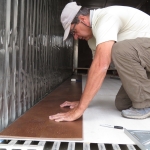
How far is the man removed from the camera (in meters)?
1.58

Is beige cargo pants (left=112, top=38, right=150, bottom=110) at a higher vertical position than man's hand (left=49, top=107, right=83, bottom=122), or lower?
higher

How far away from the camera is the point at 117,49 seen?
1671 mm

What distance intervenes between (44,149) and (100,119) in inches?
27.0

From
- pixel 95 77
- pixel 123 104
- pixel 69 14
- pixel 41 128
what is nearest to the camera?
pixel 41 128

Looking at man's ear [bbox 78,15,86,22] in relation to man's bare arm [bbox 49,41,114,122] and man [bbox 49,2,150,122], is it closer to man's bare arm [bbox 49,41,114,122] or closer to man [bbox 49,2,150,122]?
man [bbox 49,2,150,122]

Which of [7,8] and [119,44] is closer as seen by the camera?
[7,8]

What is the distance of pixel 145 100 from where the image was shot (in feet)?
5.82

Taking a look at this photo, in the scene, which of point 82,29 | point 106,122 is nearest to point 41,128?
point 106,122

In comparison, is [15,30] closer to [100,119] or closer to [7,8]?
[7,8]

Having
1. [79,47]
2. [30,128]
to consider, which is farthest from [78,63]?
[30,128]

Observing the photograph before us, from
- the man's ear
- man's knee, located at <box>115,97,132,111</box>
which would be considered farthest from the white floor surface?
the man's ear

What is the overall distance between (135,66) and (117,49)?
0.20 m

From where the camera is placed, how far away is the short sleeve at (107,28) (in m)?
1.58

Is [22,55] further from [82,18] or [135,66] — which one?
[135,66]
